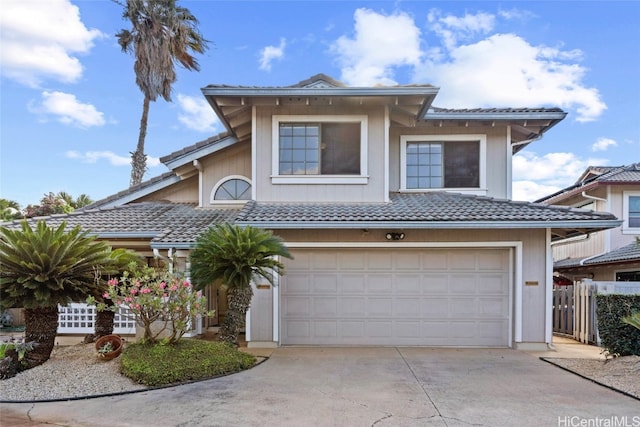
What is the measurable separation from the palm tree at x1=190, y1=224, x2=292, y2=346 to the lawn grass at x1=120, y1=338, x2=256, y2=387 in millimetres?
690

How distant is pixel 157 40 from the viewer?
17828mm

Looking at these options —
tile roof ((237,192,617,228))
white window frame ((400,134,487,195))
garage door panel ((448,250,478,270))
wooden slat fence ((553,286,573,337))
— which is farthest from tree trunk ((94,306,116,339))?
wooden slat fence ((553,286,573,337))

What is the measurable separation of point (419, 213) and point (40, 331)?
24.6 ft

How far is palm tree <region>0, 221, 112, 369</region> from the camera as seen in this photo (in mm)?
6980

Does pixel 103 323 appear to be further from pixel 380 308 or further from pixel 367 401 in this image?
pixel 380 308

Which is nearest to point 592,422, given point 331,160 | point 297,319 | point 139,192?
point 297,319

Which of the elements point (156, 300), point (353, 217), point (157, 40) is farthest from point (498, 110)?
point (157, 40)

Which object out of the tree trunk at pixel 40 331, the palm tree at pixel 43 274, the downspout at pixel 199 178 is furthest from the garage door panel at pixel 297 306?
the tree trunk at pixel 40 331

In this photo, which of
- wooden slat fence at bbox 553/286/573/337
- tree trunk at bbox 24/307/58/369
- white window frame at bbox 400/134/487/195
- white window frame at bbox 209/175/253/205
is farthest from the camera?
white window frame at bbox 209/175/253/205

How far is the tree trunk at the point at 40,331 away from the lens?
7270 mm

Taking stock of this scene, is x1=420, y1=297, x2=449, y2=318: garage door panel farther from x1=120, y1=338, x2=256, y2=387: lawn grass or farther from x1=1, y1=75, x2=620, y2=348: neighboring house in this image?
x1=120, y1=338, x2=256, y2=387: lawn grass

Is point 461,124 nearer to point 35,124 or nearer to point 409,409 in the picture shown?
point 409,409

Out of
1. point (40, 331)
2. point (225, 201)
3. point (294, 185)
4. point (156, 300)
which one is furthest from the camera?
point (225, 201)

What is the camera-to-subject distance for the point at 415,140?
11602 mm
